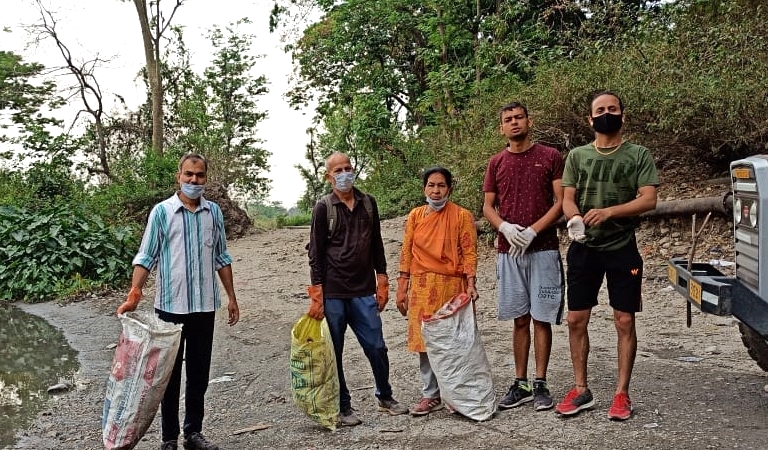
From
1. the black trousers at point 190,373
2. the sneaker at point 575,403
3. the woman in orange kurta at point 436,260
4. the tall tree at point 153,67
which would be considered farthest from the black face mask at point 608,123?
the tall tree at point 153,67

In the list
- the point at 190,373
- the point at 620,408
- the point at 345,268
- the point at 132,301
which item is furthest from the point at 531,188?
the point at 132,301

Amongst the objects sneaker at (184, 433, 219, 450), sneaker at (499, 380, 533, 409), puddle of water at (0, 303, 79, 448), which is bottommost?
puddle of water at (0, 303, 79, 448)

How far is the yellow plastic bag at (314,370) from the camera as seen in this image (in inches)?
180

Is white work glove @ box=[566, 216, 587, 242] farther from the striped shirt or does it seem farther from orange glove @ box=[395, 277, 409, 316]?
the striped shirt

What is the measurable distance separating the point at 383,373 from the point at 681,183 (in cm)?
732

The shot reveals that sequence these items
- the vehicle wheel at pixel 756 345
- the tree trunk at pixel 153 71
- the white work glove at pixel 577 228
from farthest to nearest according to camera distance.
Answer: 1. the tree trunk at pixel 153 71
2. the vehicle wheel at pixel 756 345
3. the white work glove at pixel 577 228

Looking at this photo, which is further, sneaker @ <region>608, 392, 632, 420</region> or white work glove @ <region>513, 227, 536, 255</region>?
white work glove @ <region>513, 227, 536, 255</region>

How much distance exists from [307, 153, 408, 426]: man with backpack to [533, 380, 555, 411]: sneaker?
3.41 ft

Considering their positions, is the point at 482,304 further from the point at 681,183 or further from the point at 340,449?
the point at 340,449

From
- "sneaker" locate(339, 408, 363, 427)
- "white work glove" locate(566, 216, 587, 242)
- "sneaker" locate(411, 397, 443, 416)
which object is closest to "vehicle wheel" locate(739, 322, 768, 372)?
"white work glove" locate(566, 216, 587, 242)

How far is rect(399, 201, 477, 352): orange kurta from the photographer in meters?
4.73

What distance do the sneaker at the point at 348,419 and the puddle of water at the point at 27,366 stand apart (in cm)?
263

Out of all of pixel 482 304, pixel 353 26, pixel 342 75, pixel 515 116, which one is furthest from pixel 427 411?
pixel 342 75

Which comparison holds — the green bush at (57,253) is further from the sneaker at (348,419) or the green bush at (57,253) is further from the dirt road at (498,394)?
the sneaker at (348,419)
